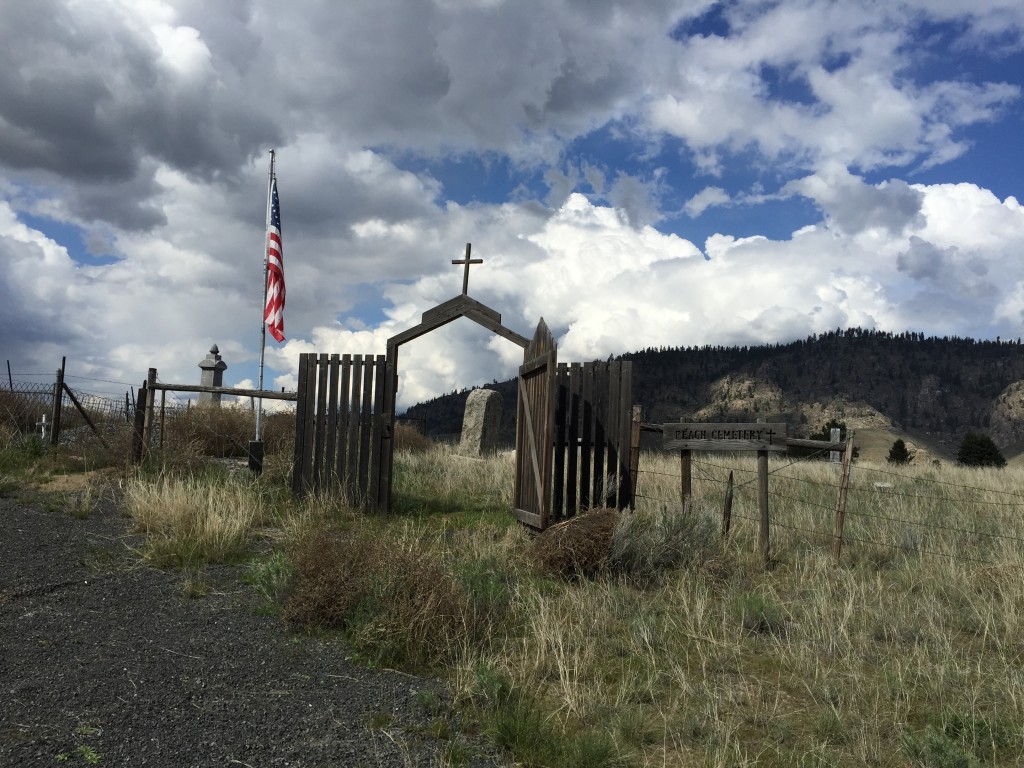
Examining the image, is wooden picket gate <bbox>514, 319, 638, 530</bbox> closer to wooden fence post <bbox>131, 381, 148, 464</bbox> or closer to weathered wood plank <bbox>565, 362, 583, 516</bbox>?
weathered wood plank <bbox>565, 362, 583, 516</bbox>

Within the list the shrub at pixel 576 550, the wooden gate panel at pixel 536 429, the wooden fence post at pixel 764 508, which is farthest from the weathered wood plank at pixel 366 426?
the wooden fence post at pixel 764 508

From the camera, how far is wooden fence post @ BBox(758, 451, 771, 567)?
25.7 feet

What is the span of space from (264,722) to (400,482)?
9217 mm

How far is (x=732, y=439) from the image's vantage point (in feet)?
27.9

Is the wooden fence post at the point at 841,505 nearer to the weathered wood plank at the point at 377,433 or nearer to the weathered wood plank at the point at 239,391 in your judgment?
the weathered wood plank at the point at 377,433

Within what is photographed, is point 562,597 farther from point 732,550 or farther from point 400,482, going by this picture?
point 400,482

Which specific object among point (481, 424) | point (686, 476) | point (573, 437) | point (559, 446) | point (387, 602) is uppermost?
point (481, 424)

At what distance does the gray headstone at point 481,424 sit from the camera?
20797 millimetres

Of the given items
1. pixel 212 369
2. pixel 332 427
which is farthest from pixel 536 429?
pixel 212 369

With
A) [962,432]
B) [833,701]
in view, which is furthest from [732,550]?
[962,432]

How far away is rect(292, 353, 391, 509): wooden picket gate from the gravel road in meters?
4.13

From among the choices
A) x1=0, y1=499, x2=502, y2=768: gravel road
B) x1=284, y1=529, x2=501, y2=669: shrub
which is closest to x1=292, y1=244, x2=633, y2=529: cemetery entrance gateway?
x1=284, y1=529, x2=501, y2=669: shrub

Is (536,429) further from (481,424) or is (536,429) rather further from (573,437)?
(481,424)

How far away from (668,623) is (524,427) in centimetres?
414
